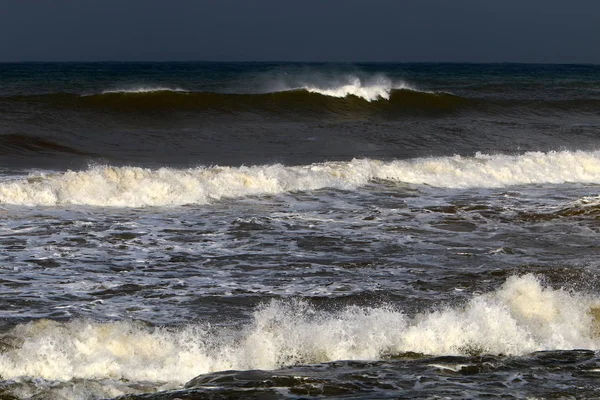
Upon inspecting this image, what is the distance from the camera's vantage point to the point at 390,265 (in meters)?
10.3

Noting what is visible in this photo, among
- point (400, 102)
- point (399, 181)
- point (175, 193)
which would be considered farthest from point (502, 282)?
point (400, 102)

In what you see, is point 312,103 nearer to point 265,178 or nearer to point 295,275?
point 265,178

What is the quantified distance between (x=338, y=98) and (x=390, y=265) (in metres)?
23.3

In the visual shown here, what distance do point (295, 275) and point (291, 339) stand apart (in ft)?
7.49

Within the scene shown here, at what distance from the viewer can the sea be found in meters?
6.80

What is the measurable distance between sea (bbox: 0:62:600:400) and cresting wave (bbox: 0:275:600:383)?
18 mm

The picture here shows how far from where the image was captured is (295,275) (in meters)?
9.78

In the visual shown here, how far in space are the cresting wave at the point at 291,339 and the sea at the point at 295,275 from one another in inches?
0.7

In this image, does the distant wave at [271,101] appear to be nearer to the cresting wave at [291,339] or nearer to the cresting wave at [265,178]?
the cresting wave at [265,178]

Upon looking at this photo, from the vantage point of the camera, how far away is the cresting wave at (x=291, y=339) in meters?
6.89

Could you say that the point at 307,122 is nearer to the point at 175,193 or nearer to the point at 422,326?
the point at 175,193

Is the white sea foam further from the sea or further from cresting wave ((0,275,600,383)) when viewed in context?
cresting wave ((0,275,600,383))

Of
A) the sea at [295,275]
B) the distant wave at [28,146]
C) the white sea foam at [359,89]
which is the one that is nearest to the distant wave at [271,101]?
the white sea foam at [359,89]

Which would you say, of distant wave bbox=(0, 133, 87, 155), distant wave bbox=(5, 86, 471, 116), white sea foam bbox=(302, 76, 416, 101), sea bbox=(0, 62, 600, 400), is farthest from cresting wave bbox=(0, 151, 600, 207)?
white sea foam bbox=(302, 76, 416, 101)
